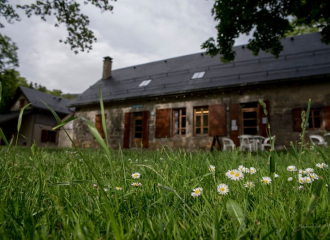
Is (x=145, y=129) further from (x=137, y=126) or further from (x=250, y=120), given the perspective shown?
(x=250, y=120)

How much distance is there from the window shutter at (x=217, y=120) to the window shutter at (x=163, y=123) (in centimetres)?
257

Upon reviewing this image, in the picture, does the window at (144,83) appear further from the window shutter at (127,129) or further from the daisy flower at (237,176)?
the daisy flower at (237,176)

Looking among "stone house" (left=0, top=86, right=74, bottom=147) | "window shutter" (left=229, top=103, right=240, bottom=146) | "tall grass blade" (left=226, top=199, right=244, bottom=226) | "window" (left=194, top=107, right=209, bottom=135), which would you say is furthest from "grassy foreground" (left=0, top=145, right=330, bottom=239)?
"stone house" (left=0, top=86, right=74, bottom=147)

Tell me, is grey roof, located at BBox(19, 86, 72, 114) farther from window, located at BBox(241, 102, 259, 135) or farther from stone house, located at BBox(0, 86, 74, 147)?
window, located at BBox(241, 102, 259, 135)

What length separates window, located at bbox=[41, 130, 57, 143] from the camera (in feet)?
70.3

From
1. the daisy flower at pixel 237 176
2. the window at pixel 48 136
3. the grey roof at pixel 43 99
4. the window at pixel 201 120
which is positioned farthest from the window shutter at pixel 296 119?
the window at pixel 48 136

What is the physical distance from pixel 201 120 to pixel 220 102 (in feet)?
4.80

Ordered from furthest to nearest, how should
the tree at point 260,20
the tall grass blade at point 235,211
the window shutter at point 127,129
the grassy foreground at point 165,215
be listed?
the window shutter at point 127,129, the tree at point 260,20, the tall grass blade at point 235,211, the grassy foreground at point 165,215

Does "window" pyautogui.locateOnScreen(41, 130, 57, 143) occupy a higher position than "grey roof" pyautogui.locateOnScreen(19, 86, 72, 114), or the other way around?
"grey roof" pyautogui.locateOnScreen(19, 86, 72, 114)

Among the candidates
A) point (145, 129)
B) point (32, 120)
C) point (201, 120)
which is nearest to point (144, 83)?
point (145, 129)

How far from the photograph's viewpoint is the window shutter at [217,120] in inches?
464

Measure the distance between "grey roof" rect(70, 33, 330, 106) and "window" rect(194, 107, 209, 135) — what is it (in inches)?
50.3

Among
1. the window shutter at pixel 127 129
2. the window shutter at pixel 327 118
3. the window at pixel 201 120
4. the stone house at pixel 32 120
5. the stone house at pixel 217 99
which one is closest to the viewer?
the window shutter at pixel 327 118

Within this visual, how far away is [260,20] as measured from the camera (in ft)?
24.6
